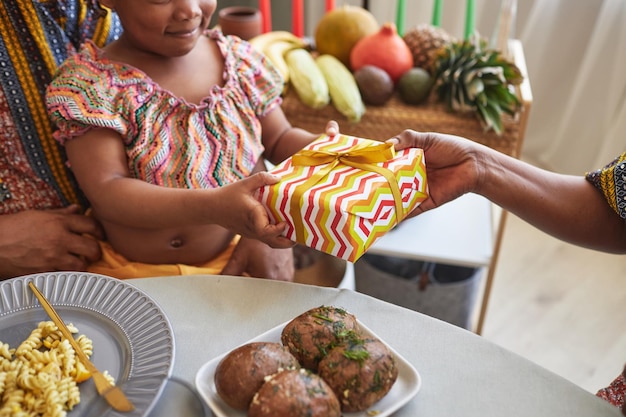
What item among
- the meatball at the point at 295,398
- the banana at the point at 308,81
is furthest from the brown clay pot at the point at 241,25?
the meatball at the point at 295,398

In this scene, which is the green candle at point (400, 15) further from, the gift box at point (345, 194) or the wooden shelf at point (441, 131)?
the gift box at point (345, 194)

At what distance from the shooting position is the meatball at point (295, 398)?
616 millimetres

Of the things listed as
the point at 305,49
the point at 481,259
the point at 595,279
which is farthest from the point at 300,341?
the point at 595,279

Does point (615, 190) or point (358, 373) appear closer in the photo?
point (358, 373)

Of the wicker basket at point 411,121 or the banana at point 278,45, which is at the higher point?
the banana at point 278,45

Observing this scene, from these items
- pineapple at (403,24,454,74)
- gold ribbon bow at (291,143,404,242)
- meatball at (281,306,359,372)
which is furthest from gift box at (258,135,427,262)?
pineapple at (403,24,454,74)

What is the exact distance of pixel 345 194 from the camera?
2.82ft

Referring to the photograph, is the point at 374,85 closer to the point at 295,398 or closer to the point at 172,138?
the point at 172,138

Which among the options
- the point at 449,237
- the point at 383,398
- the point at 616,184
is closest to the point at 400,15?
the point at 449,237

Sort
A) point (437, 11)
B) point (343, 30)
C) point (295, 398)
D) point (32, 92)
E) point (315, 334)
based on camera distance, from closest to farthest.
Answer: point (295, 398) < point (315, 334) < point (32, 92) < point (343, 30) < point (437, 11)

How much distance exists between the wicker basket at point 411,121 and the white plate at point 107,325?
0.95 metres

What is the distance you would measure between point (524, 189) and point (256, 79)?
24.8 inches

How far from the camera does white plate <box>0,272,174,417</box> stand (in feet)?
2.31

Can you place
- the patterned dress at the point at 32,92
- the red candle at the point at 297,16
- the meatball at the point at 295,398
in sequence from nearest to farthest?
1. the meatball at the point at 295,398
2. the patterned dress at the point at 32,92
3. the red candle at the point at 297,16
